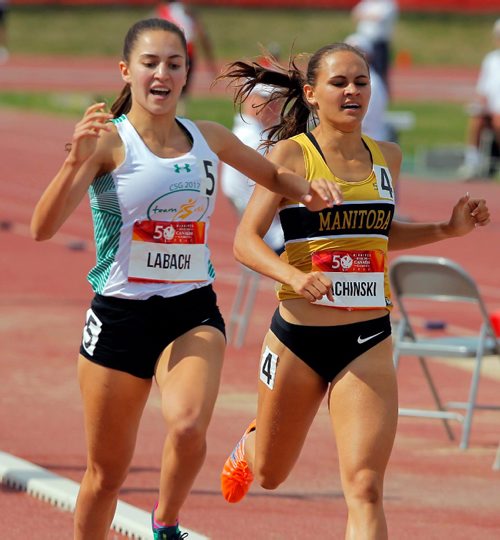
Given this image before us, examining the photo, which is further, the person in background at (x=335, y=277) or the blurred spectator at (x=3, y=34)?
the blurred spectator at (x=3, y=34)

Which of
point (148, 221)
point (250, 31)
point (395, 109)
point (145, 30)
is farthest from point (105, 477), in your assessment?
point (250, 31)

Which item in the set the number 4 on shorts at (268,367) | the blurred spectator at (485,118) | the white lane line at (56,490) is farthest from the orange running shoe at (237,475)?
the blurred spectator at (485,118)

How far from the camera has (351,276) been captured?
5.64 m

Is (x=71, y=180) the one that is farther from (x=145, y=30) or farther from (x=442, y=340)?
(x=442, y=340)

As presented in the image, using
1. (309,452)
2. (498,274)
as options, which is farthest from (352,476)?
(498,274)

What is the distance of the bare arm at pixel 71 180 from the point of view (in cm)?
511

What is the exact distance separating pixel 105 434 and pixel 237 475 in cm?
103

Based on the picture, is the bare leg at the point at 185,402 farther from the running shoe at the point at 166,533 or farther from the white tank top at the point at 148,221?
the white tank top at the point at 148,221

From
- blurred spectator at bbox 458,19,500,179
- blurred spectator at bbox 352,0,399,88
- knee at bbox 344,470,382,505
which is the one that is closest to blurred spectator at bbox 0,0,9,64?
blurred spectator at bbox 458,19,500,179

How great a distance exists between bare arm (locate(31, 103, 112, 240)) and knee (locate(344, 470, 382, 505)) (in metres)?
1.40

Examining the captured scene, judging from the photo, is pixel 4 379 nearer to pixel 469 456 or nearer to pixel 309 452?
pixel 309 452

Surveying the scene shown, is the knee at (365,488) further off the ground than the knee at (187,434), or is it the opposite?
the knee at (187,434)

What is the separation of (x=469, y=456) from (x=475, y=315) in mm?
4609

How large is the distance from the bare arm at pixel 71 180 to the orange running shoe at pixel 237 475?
156cm
